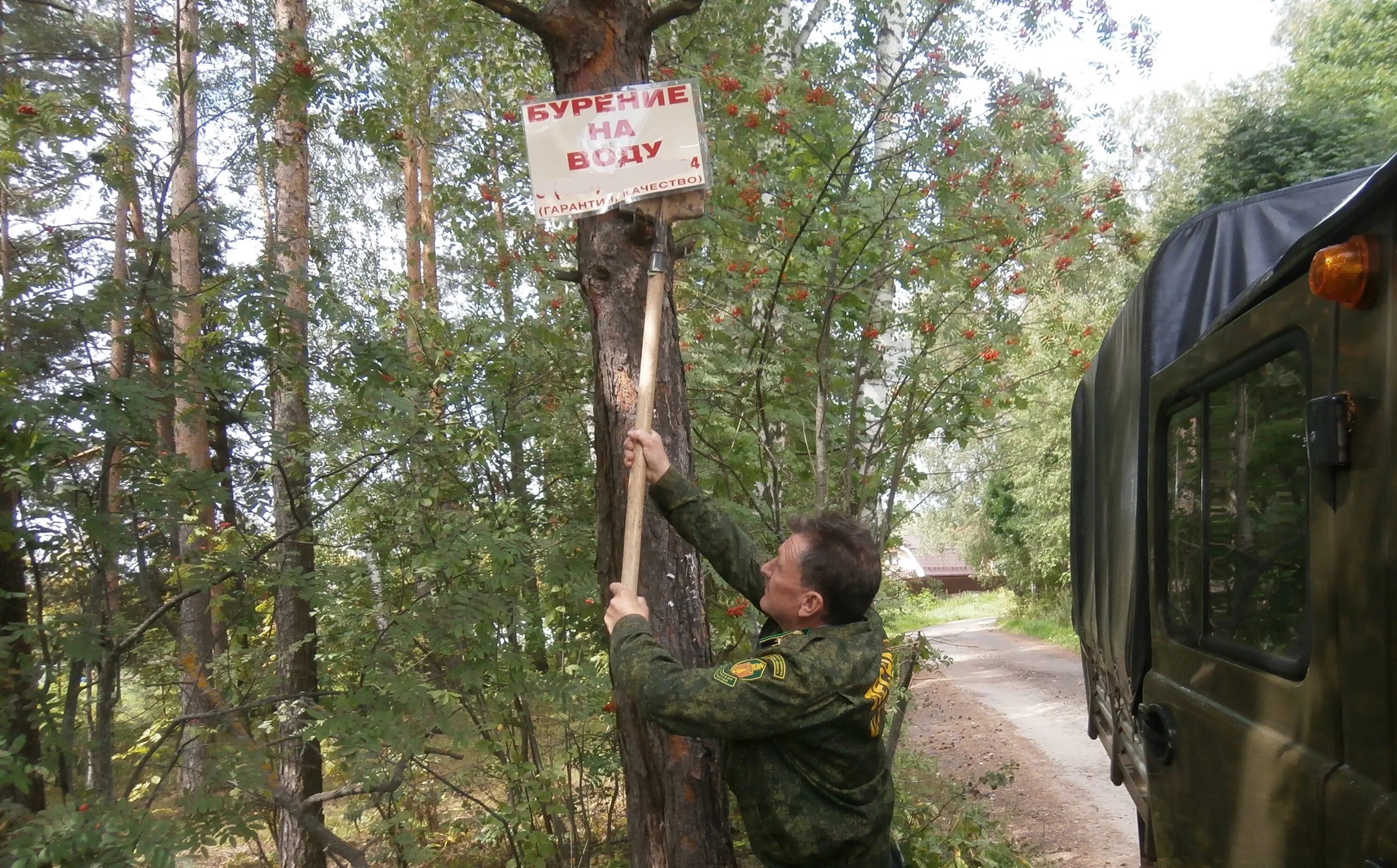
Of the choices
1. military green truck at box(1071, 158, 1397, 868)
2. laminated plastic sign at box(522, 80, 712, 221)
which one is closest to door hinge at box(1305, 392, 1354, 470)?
military green truck at box(1071, 158, 1397, 868)

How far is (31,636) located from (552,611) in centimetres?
258

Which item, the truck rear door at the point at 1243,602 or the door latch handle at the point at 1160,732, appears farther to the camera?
the door latch handle at the point at 1160,732

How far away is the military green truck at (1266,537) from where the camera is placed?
4.78 ft

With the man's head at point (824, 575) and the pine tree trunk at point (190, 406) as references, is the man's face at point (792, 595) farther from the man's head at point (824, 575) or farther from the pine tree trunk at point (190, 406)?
the pine tree trunk at point (190, 406)

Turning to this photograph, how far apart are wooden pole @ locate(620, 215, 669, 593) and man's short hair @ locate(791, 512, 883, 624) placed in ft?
1.33

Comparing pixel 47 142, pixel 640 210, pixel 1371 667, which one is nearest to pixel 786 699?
pixel 1371 667

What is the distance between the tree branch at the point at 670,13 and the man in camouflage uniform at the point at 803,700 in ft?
6.61

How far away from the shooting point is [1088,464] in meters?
5.59

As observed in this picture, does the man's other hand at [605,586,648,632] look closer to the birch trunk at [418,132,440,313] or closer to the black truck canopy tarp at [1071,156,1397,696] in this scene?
the black truck canopy tarp at [1071,156,1397,696]

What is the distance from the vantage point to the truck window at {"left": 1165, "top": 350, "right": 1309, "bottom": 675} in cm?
185

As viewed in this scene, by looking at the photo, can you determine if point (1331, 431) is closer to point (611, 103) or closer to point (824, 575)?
point (824, 575)

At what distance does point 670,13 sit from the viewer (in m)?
3.35

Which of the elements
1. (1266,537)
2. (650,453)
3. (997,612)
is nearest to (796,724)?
(650,453)

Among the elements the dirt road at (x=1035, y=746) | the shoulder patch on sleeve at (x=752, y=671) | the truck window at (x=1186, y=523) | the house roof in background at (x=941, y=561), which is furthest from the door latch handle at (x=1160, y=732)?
the house roof in background at (x=941, y=561)
